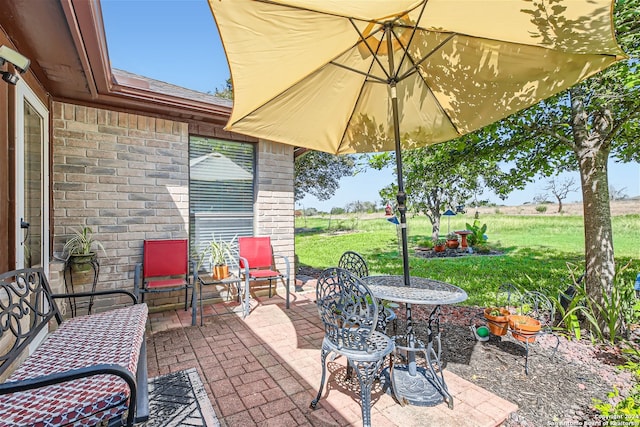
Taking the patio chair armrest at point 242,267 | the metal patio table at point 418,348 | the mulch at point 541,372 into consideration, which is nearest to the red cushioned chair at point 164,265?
the patio chair armrest at point 242,267

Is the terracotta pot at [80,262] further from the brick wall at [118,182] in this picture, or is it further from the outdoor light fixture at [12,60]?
the outdoor light fixture at [12,60]

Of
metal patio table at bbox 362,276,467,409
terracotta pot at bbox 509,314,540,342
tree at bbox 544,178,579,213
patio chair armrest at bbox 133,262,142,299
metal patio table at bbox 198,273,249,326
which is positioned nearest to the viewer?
metal patio table at bbox 362,276,467,409

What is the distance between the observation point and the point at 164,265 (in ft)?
12.8

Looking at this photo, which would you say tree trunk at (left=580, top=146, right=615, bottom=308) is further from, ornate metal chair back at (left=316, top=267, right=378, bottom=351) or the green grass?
ornate metal chair back at (left=316, top=267, right=378, bottom=351)

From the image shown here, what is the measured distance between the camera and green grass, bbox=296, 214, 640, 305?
19.2ft

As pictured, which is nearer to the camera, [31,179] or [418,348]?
[418,348]

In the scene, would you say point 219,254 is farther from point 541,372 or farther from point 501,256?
point 501,256

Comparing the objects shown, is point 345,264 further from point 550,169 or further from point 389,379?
point 550,169

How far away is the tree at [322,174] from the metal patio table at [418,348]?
30.5 feet

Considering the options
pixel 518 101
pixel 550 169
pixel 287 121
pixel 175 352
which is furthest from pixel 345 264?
pixel 550 169

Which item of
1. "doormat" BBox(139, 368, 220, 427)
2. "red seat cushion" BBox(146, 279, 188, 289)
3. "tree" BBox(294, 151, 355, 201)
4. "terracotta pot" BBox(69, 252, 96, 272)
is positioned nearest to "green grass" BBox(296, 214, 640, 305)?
"tree" BBox(294, 151, 355, 201)

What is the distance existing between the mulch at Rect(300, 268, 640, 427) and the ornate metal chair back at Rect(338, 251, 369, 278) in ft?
3.50

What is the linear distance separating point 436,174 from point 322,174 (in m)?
8.73

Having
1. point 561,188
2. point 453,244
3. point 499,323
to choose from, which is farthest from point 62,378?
point 561,188
